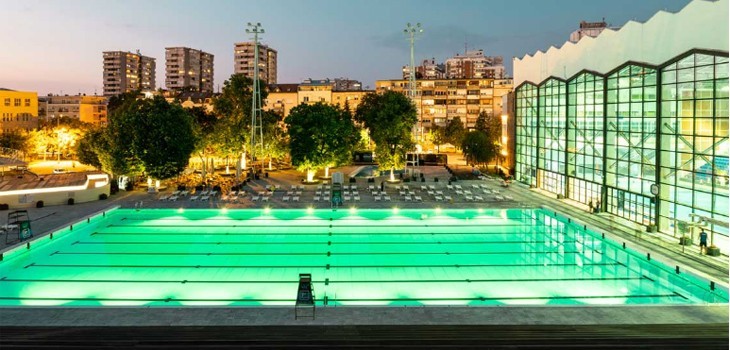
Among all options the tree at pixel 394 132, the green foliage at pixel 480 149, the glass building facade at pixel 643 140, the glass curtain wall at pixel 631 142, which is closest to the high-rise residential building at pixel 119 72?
the green foliage at pixel 480 149

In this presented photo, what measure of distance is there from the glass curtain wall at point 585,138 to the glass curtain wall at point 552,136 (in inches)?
48.1

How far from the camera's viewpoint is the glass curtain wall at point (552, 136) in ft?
126

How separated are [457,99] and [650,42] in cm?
9449

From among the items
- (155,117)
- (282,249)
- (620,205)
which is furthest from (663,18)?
(155,117)

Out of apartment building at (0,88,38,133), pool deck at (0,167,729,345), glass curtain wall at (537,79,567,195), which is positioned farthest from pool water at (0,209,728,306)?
apartment building at (0,88,38,133)

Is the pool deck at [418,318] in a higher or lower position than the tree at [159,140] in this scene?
lower

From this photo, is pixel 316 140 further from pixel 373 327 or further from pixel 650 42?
pixel 373 327

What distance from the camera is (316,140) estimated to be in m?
46.7

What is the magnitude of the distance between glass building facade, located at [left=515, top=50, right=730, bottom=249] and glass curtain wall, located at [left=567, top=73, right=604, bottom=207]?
7 cm

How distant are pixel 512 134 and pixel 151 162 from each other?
32.5 meters

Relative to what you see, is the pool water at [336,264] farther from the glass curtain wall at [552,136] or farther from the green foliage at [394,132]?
the green foliage at [394,132]

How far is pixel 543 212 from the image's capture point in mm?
32812

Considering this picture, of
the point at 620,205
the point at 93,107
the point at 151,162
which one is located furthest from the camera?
Answer: the point at 93,107

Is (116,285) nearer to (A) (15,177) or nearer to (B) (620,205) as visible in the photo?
(B) (620,205)
